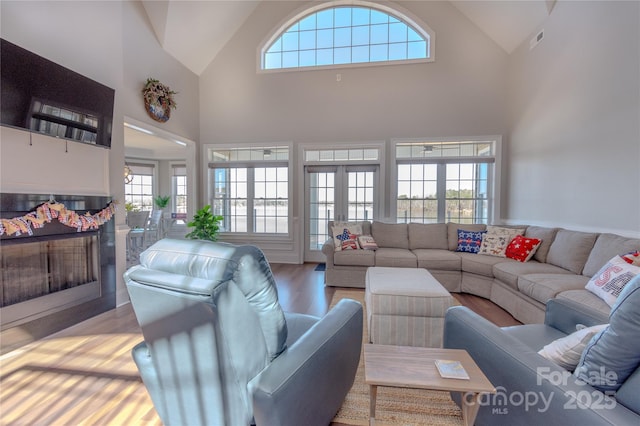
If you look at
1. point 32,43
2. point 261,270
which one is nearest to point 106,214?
point 32,43

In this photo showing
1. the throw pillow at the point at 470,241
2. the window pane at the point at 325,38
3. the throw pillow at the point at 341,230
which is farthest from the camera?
the window pane at the point at 325,38

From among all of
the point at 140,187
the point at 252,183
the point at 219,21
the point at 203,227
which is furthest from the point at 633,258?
the point at 140,187

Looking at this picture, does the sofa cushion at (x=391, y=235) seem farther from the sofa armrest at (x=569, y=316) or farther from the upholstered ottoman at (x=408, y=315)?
the sofa armrest at (x=569, y=316)

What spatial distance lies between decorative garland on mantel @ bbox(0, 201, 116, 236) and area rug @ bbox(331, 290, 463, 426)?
292cm

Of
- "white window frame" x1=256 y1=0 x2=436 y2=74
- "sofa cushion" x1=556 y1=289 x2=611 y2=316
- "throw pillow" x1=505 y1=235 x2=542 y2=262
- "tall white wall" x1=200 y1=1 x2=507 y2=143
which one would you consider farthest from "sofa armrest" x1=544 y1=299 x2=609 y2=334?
"white window frame" x1=256 y1=0 x2=436 y2=74

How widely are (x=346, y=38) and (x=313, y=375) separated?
5502 mm

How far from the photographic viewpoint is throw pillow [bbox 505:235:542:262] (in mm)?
3295

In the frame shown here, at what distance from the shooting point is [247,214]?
5.53m

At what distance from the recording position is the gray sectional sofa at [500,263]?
2406 millimetres

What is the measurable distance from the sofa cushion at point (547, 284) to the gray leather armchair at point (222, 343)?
2199 mm

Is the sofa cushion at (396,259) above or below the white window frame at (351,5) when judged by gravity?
below

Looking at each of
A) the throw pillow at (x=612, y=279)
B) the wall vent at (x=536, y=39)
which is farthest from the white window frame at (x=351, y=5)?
the throw pillow at (x=612, y=279)

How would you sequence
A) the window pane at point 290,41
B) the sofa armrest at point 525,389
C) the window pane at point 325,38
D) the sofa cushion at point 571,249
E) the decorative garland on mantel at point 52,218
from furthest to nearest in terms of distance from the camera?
the window pane at point 290,41 < the window pane at point 325,38 < the sofa cushion at point 571,249 < the decorative garland on mantel at point 52,218 < the sofa armrest at point 525,389

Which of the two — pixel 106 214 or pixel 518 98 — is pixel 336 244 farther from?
pixel 518 98
